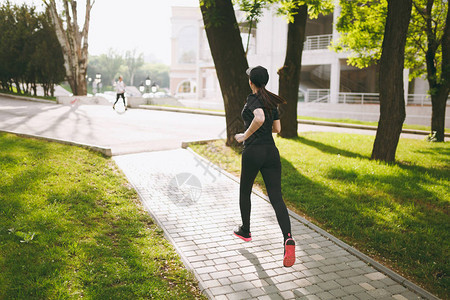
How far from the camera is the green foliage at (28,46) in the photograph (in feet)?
90.6

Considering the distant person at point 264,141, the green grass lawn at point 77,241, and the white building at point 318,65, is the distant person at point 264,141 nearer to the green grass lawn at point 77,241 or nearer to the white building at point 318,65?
the green grass lawn at point 77,241

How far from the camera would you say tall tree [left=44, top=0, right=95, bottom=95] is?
2552 cm

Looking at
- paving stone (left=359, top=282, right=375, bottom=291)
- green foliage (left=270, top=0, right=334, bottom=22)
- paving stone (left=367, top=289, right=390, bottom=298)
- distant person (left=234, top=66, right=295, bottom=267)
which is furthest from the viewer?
green foliage (left=270, top=0, right=334, bottom=22)

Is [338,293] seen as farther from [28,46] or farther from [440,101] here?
[28,46]

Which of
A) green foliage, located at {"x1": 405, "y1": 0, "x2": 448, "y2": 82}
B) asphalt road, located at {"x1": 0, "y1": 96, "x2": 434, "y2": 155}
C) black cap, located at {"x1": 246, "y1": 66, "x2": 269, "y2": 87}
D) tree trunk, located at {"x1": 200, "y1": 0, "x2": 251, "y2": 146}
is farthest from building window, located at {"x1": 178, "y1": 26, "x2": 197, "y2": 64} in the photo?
black cap, located at {"x1": 246, "y1": 66, "x2": 269, "y2": 87}

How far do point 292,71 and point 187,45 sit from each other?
85286mm

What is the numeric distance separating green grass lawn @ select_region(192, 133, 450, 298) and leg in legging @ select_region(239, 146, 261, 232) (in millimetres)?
1413

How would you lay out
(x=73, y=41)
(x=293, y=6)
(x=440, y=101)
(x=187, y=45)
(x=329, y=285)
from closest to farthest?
(x=329, y=285) < (x=293, y=6) < (x=440, y=101) < (x=73, y=41) < (x=187, y=45)

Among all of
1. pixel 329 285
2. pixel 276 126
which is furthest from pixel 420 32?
pixel 329 285

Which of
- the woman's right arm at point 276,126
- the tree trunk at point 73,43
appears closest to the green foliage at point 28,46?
the tree trunk at point 73,43

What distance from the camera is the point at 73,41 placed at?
26.7m

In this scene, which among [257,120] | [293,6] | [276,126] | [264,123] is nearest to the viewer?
[257,120]

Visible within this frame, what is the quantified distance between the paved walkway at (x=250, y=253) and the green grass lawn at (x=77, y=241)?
243mm

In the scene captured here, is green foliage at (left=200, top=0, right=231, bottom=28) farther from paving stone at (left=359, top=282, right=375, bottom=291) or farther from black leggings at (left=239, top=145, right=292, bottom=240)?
paving stone at (left=359, top=282, right=375, bottom=291)
